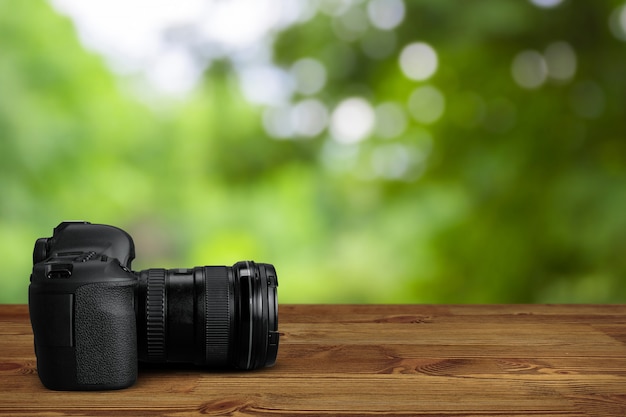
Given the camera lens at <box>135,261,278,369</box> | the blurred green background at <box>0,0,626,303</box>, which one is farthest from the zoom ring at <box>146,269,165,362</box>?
the blurred green background at <box>0,0,626,303</box>

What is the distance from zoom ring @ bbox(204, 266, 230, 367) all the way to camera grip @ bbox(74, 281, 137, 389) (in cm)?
14

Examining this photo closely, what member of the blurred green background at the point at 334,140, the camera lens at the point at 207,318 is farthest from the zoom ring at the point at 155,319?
the blurred green background at the point at 334,140

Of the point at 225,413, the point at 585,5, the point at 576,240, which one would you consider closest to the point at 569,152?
the point at 576,240

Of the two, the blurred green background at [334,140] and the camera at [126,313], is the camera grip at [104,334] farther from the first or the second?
the blurred green background at [334,140]

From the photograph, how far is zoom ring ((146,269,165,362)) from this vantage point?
142 centimetres

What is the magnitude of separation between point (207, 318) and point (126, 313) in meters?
0.15

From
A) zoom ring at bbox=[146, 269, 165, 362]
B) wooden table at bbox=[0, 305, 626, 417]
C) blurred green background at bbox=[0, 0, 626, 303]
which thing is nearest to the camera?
wooden table at bbox=[0, 305, 626, 417]

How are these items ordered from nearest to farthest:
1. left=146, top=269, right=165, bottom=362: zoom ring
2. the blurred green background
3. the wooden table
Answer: the wooden table
left=146, top=269, right=165, bottom=362: zoom ring
the blurred green background

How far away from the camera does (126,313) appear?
1.33 m

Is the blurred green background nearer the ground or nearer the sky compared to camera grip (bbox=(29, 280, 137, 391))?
nearer the sky

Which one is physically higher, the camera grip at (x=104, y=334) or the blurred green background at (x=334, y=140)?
the blurred green background at (x=334, y=140)

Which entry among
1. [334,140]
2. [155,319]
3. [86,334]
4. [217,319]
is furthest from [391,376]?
[334,140]

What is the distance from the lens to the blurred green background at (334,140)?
2594 millimetres

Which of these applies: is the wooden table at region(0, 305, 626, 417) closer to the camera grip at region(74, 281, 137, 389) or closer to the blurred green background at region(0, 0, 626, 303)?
the camera grip at region(74, 281, 137, 389)
